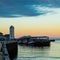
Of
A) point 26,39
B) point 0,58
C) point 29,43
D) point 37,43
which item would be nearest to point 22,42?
point 26,39

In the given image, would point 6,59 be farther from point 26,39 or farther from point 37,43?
point 26,39

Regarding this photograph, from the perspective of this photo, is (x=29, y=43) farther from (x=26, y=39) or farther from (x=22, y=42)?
(x=22, y=42)

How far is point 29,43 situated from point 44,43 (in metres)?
23.9

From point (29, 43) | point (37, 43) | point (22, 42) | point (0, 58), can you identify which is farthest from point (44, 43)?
point (0, 58)

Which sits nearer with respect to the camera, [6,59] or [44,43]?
[6,59]

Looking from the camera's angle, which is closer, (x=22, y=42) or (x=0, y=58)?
(x=0, y=58)

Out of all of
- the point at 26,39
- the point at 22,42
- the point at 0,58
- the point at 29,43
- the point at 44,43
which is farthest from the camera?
the point at 22,42

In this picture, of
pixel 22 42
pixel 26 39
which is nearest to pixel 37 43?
pixel 26 39

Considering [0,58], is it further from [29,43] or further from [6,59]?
[29,43]

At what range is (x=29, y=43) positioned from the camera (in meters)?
166

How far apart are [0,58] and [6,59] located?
1.29 m

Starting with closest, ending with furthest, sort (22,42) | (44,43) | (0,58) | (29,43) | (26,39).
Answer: (0,58), (44,43), (29,43), (26,39), (22,42)

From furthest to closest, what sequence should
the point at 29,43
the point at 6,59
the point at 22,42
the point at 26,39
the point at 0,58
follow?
the point at 22,42 → the point at 26,39 → the point at 29,43 → the point at 0,58 → the point at 6,59

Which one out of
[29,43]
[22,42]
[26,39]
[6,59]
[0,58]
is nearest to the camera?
[6,59]
